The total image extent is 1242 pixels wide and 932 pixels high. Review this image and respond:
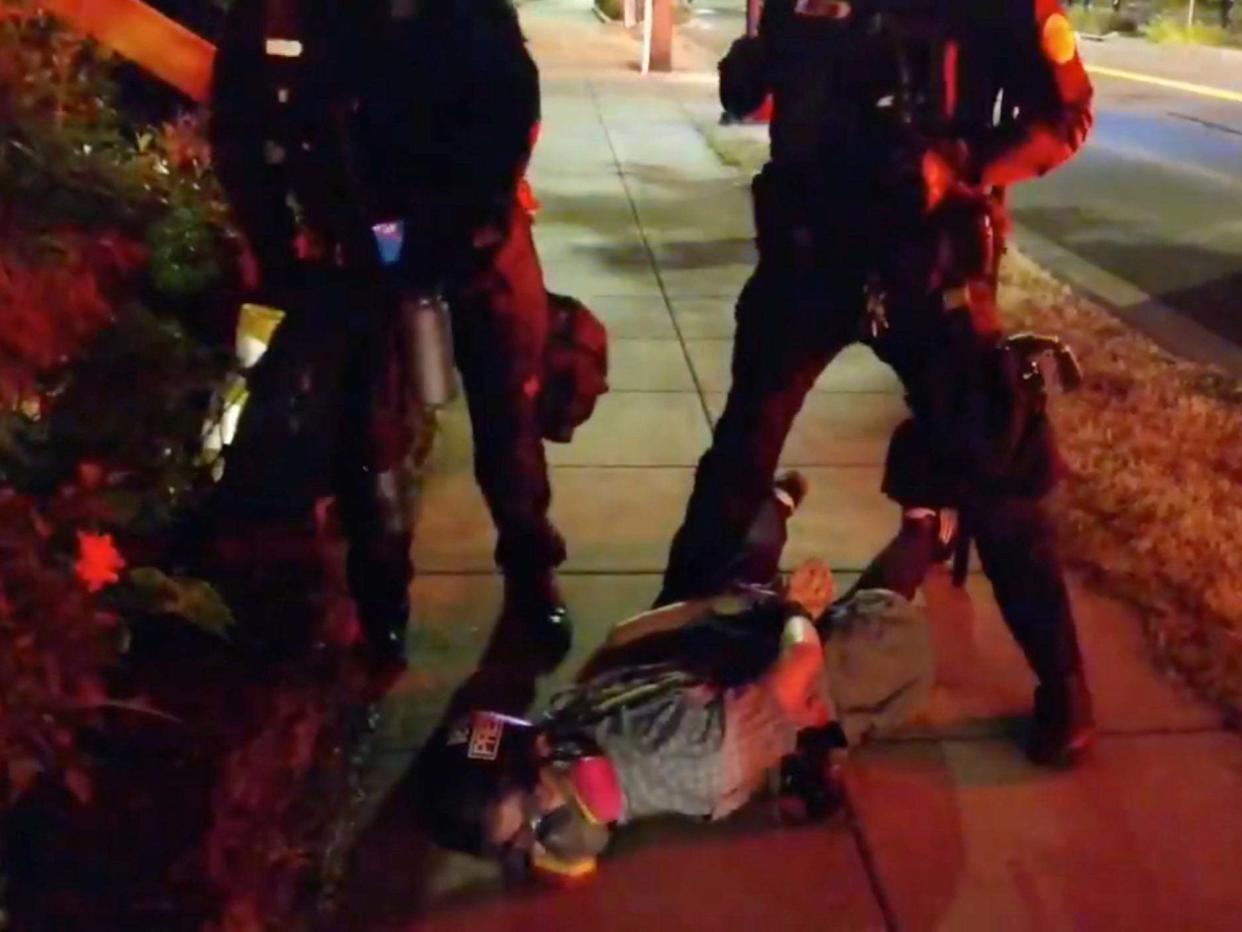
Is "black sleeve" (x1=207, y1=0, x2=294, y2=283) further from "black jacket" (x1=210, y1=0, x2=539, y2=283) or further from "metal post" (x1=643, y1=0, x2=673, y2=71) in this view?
"metal post" (x1=643, y1=0, x2=673, y2=71)

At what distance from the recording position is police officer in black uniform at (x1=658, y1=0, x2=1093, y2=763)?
3.05 meters

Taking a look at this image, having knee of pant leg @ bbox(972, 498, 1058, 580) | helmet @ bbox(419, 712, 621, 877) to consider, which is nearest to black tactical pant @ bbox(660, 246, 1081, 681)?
knee of pant leg @ bbox(972, 498, 1058, 580)

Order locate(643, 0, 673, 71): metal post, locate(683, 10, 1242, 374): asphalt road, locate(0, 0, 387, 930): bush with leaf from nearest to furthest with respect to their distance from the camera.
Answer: locate(0, 0, 387, 930): bush with leaf < locate(683, 10, 1242, 374): asphalt road < locate(643, 0, 673, 71): metal post

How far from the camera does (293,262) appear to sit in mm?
3398

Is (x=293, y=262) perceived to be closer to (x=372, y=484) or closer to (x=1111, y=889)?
(x=372, y=484)

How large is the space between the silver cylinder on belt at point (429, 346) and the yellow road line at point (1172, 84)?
15260 mm

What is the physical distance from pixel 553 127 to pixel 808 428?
8293 millimetres

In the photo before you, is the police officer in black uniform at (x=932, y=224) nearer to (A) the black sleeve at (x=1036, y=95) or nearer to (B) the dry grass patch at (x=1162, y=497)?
(A) the black sleeve at (x=1036, y=95)

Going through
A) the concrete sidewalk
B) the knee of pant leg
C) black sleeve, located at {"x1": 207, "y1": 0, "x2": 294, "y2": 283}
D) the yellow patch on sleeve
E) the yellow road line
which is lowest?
the yellow road line

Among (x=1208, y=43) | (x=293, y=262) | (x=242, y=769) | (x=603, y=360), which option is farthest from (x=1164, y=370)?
(x=1208, y=43)

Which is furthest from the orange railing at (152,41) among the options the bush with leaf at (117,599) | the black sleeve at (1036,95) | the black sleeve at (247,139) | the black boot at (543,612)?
the black sleeve at (1036,95)

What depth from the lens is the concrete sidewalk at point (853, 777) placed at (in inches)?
114

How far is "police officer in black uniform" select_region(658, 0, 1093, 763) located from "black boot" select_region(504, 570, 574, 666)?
2.73ft

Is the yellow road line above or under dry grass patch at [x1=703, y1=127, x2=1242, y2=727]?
under
